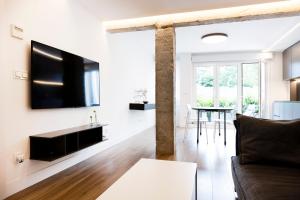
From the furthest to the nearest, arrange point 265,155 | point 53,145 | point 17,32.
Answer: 1. point 53,145
2. point 17,32
3. point 265,155

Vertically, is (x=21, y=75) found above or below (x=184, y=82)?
below

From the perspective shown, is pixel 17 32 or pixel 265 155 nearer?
pixel 265 155

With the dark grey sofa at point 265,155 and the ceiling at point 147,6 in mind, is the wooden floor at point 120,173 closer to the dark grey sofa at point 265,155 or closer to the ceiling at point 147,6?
the dark grey sofa at point 265,155

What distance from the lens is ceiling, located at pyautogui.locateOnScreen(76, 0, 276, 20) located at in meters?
3.14

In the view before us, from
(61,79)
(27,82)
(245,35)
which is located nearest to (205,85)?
(245,35)

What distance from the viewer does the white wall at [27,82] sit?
7.04ft

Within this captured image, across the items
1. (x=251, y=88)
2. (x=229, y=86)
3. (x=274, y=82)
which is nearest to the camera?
(x=274, y=82)

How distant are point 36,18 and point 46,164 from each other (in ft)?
5.92

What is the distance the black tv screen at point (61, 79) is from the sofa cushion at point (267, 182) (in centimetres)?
225

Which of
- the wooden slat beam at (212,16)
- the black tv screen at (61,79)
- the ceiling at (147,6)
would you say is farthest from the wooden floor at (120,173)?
the ceiling at (147,6)

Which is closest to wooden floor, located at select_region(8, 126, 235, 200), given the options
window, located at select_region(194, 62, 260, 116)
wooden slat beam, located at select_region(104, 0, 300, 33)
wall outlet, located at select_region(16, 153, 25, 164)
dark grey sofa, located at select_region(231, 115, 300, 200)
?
wall outlet, located at select_region(16, 153, 25, 164)

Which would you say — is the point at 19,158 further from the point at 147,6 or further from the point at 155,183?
the point at 147,6

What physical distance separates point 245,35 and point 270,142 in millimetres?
3899

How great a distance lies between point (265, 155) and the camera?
180 cm
